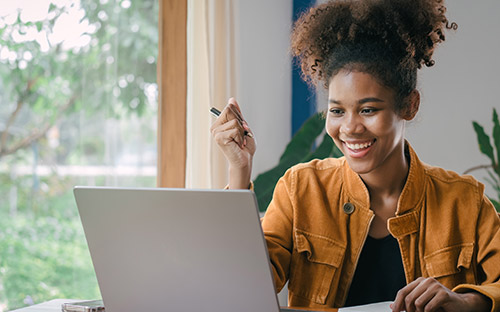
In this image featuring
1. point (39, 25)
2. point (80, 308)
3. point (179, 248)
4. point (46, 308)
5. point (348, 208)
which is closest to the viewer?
point (179, 248)

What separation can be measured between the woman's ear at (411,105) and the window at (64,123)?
135 cm

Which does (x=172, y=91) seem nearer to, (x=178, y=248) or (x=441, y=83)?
(x=441, y=83)

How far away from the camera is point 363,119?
1.24 m

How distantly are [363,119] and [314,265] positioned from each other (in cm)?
36

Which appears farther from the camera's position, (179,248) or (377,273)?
(377,273)

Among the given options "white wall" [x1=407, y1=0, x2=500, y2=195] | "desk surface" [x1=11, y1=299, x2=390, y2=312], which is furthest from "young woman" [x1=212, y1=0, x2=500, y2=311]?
"white wall" [x1=407, y1=0, x2=500, y2=195]

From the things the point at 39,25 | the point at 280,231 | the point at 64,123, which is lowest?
the point at 280,231

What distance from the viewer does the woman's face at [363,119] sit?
123 cm

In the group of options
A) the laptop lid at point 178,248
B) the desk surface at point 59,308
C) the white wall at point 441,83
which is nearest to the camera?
the laptop lid at point 178,248

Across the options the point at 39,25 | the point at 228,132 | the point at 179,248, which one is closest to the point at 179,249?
the point at 179,248

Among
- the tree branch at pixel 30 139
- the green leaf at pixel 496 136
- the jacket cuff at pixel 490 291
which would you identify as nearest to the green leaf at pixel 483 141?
the green leaf at pixel 496 136

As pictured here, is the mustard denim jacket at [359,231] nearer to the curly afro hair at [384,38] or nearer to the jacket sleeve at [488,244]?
the jacket sleeve at [488,244]

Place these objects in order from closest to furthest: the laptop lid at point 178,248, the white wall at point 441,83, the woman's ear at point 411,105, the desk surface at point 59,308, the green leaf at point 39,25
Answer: the laptop lid at point 178,248 → the desk surface at point 59,308 → the woman's ear at point 411,105 → the green leaf at point 39,25 → the white wall at point 441,83

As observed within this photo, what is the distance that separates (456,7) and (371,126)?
1672mm
